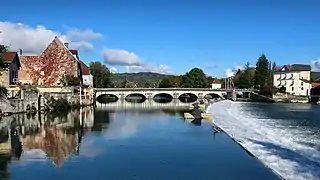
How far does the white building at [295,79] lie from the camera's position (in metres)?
129

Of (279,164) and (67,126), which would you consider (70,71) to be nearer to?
(67,126)

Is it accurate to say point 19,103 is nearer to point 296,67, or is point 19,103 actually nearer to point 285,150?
point 285,150

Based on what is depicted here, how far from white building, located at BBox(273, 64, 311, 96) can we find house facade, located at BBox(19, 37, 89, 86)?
73.4m

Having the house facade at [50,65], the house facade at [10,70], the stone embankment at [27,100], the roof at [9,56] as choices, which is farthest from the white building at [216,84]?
the roof at [9,56]

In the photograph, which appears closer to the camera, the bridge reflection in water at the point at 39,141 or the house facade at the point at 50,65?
the bridge reflection in water at the point at 39,141

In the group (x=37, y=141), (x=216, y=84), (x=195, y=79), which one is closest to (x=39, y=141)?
(x=37, y=141)

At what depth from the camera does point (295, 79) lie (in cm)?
13250

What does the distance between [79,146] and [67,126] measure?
520 inches

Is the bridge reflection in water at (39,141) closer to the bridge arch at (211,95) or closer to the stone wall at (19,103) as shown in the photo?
the stone wall at (19,103)

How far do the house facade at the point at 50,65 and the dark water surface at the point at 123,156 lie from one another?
44.3m

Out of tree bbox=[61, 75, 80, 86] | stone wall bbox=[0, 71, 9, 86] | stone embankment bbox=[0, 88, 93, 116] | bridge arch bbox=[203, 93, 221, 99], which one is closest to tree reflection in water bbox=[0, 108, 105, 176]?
stone embankment bbox=[0, 88, 93, 116]

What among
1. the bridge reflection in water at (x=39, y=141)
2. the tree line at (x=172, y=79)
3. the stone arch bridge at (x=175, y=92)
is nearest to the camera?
the bridge reflection in water at (x=39, y=141)

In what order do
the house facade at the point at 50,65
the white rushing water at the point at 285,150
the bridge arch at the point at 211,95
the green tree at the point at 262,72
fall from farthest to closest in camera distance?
the green tree at the point at 262,72 < the bridge arch at the point at 211,95 < the house facade at the point at 50,65 < the white rushing water at the point at 285,150

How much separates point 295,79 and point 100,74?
185ft
